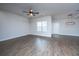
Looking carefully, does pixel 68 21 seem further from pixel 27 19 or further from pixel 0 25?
pixel 0 25

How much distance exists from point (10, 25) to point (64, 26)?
6584mm

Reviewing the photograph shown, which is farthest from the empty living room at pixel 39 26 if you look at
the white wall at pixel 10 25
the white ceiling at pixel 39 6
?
the white ceiling at pixel 39 6

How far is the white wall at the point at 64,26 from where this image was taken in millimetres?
9273

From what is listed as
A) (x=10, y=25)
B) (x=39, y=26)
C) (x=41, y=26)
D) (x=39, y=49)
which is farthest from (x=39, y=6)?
(x=39, y=26)

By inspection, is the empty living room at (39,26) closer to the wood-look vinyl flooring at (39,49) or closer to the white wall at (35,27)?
the white wall at (35,27)

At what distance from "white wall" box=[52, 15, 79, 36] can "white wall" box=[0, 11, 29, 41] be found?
4544 millimetres

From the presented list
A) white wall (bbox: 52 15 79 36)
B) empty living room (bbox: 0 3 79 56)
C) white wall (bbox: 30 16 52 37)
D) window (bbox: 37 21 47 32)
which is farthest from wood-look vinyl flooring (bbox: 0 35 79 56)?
white wall (bbox: 52 15 79 36)

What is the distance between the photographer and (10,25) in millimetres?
7035

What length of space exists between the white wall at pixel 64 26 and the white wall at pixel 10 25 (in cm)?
454

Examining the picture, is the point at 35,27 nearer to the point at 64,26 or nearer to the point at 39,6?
the point at 64,26

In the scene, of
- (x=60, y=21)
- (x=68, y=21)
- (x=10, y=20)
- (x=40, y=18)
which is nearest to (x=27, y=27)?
(x=40, y=18)

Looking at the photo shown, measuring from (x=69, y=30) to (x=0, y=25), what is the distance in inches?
300

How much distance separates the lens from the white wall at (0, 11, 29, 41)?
20.2 feet

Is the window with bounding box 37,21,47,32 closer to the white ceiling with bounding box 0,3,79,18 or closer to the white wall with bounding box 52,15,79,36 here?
the white wall with bounding box 52,15,79,36
